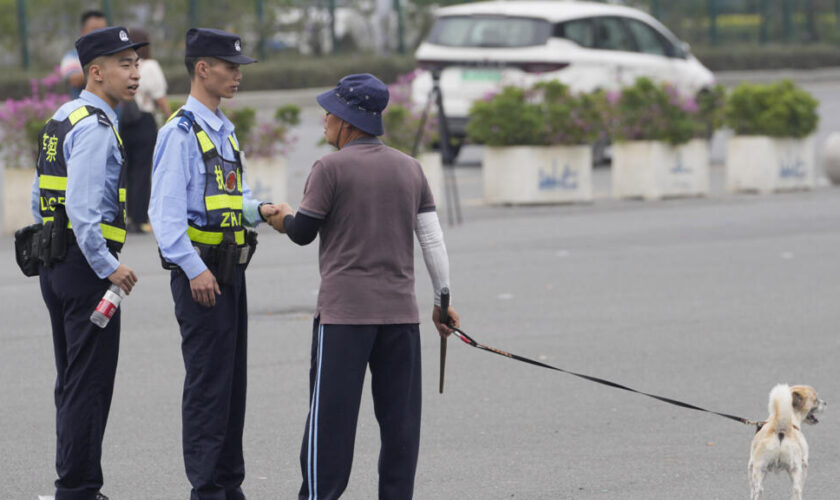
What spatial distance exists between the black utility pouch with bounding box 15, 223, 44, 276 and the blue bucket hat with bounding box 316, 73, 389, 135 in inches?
47.7

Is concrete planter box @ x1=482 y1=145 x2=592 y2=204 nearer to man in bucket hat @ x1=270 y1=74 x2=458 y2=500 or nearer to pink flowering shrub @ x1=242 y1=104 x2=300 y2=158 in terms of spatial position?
pink flowering shrub @ x1=242 y1=104 x2=300 y2=158

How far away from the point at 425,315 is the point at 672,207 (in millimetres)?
6748

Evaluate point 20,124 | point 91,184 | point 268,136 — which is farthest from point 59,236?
point 268,136

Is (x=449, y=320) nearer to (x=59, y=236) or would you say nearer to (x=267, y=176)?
(x=59, y=236)

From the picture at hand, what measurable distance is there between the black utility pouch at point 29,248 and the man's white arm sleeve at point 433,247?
55.1 inches

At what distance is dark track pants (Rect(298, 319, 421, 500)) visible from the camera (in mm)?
4930

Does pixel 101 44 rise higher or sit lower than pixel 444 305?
higher

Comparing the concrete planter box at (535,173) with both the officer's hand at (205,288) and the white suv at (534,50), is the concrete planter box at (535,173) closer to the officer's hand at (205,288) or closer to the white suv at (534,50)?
the white suv at (534,50)

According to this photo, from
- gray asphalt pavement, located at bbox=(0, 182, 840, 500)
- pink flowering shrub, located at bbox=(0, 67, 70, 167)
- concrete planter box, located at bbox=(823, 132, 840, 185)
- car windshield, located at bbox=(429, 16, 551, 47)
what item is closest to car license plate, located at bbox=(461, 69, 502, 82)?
car windshield, located at bbox=(429, 16, 551, 47)

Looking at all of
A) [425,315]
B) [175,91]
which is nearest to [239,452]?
[425,315]

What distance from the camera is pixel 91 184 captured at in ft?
16.6

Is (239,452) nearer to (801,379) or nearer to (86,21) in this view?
(801,379)

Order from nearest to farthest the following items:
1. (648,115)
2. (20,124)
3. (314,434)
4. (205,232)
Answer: (314,434), (205,232), (20,124), (648,115)

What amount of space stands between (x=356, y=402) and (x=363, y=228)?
0.63 m
